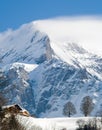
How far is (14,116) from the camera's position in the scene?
37.1 meters

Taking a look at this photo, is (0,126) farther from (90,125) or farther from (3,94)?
(90,125)

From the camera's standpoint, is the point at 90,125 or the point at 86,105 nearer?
the point at 90,125

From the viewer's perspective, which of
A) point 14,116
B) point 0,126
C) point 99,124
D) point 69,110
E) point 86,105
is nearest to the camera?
point 0,126

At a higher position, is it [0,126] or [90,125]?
[90,125]

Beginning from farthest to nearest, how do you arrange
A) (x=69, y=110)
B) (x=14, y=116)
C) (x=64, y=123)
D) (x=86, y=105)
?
(x=69, y=110) → (x=86, y=105) → (x=64, y=123) → (x=14, y=116)

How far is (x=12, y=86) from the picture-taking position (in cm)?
3228

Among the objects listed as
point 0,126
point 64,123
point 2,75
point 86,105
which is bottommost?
point 0,126

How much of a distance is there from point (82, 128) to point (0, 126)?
44.7 m

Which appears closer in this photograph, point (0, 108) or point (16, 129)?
point (0, 108)

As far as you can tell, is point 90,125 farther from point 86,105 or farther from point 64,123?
point 86,105

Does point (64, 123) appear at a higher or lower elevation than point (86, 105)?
lower

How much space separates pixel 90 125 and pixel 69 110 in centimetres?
5868

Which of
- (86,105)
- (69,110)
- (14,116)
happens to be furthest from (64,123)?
(14,116)

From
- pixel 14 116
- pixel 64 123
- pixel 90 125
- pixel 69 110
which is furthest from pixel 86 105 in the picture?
pixel 14 116
